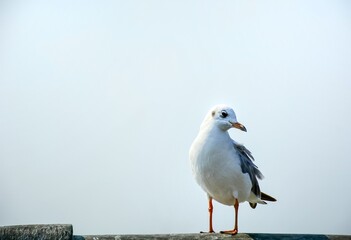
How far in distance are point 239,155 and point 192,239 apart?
3.40 m

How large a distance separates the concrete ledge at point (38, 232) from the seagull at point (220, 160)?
12.3 ft

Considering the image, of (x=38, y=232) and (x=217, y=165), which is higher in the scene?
(x=217, y=165)

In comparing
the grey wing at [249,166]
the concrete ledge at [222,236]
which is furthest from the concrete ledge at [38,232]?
the grey wing at [249,166]

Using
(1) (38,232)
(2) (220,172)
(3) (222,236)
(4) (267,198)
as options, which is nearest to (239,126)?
(2) (220,172)

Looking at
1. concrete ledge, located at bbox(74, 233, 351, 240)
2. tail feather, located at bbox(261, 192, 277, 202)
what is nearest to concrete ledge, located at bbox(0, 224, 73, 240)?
concrete ledge, located at bbox(74, 233, 351, 240)

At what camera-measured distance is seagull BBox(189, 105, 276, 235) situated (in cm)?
1039

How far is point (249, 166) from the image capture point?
37.0 feet

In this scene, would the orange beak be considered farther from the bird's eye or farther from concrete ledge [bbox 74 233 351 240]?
concrete ledge [bbox 74 233 351 240]

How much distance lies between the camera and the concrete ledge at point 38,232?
6.84m

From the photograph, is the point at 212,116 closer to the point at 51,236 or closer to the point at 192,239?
the point at 192,239

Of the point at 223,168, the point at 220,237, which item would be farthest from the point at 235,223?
the point at 220,237

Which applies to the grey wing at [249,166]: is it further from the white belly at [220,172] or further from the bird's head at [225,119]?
the bird's head at [225,119]

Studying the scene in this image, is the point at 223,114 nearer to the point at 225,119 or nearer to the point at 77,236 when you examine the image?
the point at 225,119

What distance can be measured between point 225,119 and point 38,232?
452cm
